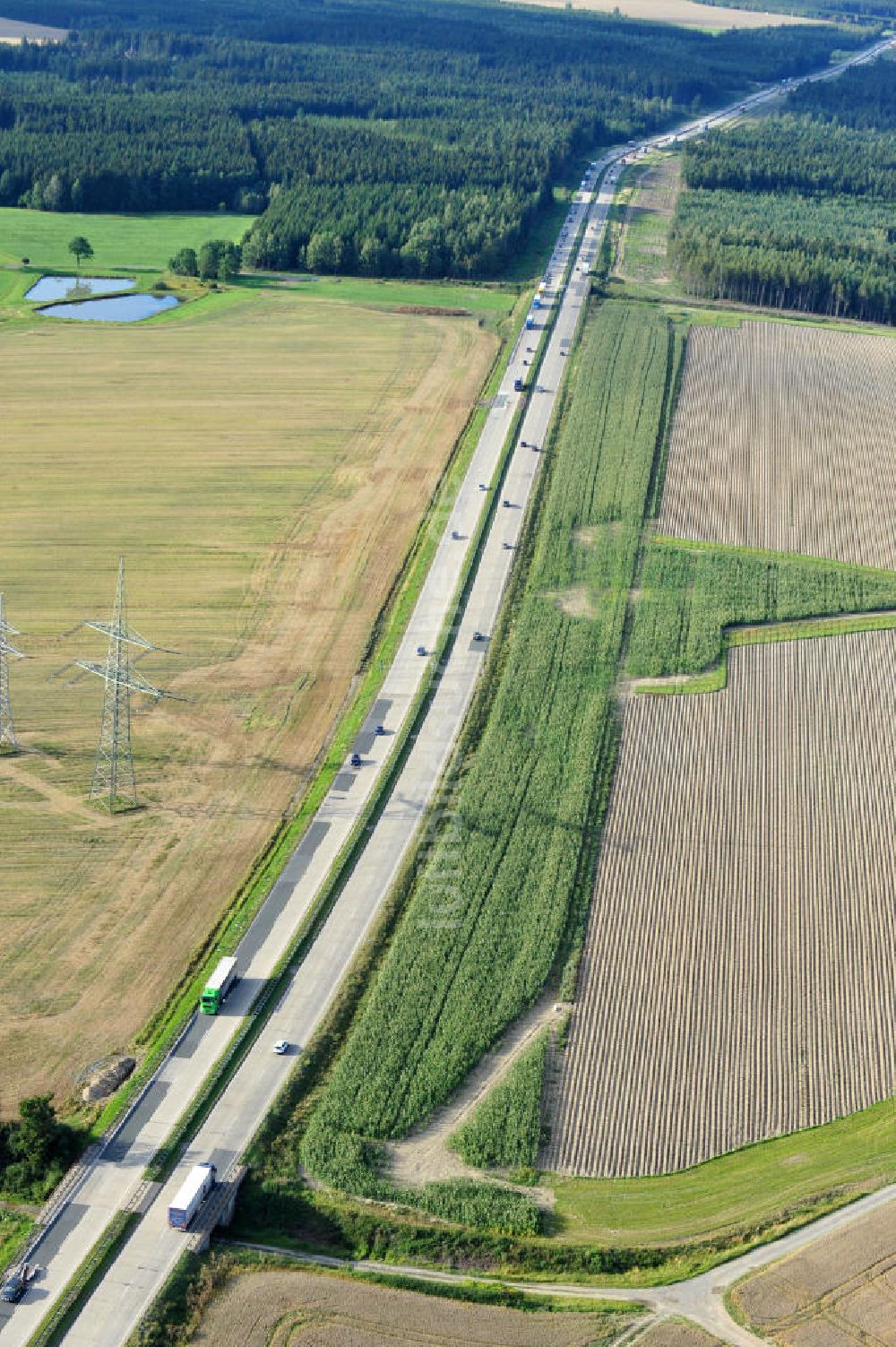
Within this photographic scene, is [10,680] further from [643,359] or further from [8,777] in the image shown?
[643,359]

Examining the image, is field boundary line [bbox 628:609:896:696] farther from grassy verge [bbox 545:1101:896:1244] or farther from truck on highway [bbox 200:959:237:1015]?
truck on highway [bbox 200:959:237:1015]

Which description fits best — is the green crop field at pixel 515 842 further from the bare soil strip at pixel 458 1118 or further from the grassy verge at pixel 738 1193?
the grassy verge at pixel 738 1193

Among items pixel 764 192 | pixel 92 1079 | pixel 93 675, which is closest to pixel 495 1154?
pixel 92 1079

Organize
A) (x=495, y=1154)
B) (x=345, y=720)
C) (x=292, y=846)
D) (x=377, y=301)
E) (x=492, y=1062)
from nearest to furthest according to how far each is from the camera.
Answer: (x=495, y=1154) → (x=492, y=1062) → (x=292, y=846) → (x=345, y=720) → (x=377, y=301)

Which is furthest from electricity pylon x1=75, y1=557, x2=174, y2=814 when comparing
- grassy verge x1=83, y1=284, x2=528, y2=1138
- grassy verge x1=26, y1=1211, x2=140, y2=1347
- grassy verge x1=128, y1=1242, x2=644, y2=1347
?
grassy verge x1=128, y1=1242, x2=644, y2=1347

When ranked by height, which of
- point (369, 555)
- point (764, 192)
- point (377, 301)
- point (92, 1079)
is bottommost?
point (92, 1079)

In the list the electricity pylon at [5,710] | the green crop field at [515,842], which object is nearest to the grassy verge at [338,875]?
the green crop field at [515,842]
